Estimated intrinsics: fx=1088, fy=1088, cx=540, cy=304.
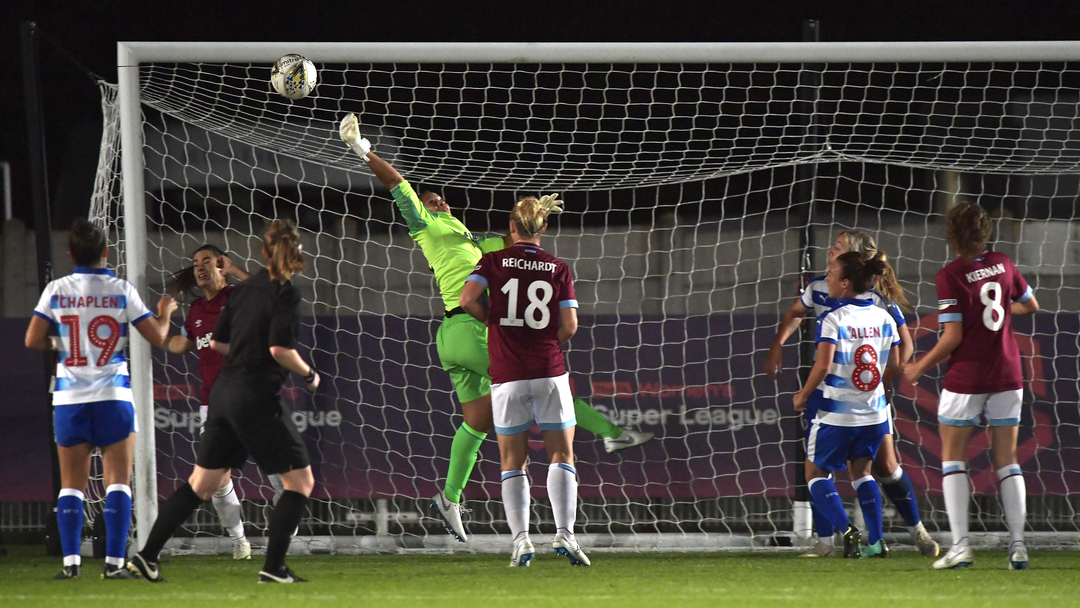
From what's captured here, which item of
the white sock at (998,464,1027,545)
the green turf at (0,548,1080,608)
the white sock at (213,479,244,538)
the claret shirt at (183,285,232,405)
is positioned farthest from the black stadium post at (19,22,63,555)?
the white sock at (998,464,1027,545)

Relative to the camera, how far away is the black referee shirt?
4441 millimetres

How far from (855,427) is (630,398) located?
6.50 ft

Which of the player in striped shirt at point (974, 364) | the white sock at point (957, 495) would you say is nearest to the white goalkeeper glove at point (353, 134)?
the player in striped shirt at point (974, 364)

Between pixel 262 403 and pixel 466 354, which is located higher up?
pixel 466 354

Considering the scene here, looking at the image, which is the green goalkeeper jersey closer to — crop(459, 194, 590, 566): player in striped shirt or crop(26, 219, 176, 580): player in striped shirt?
crop(459, 194, 590, 566): player in striped shirt

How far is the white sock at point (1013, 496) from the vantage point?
199 inches

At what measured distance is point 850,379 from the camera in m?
5.52

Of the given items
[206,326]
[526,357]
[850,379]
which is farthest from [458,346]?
[850,379]

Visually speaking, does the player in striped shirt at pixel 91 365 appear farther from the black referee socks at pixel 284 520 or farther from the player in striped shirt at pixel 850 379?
the player in striped shirt at pixel 850 379

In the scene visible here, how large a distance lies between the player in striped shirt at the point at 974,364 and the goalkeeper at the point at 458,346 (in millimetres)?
1753

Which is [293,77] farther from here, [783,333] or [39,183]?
[783,333]

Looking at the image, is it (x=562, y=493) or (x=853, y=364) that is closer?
(x=562, y=493)

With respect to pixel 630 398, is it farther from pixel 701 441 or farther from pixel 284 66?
pixel 284 66
